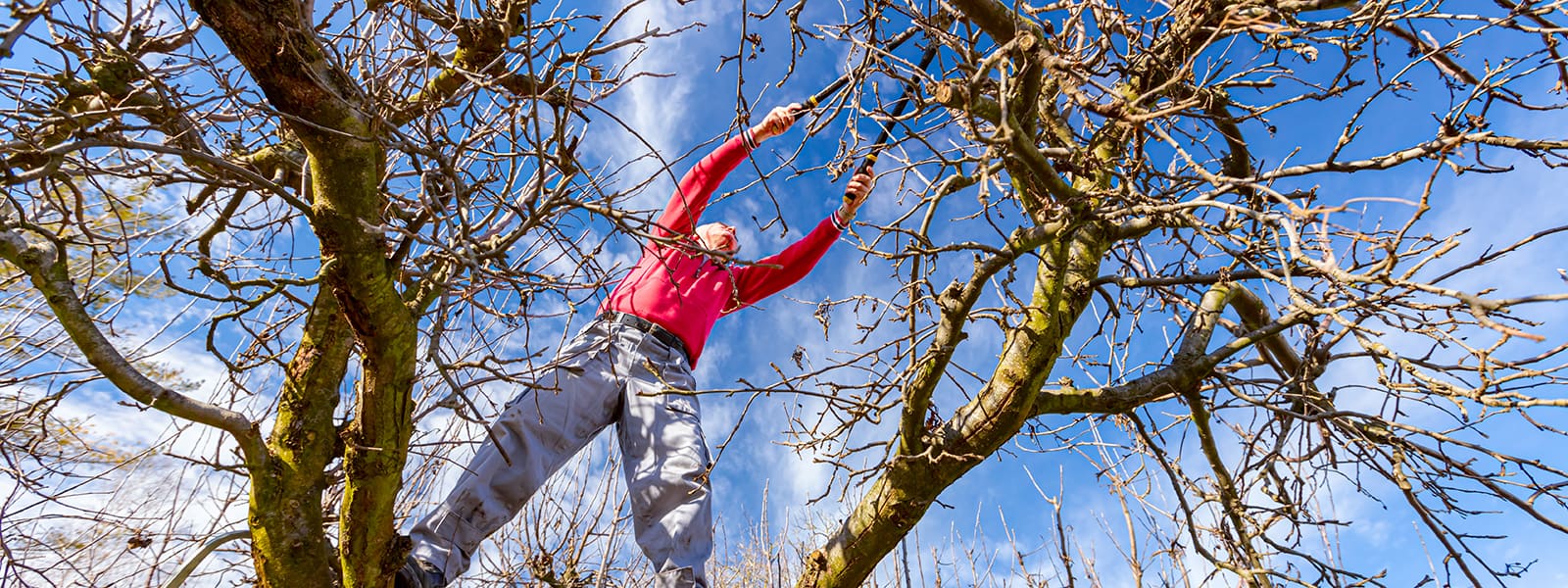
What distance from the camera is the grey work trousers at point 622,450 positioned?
2508 millimetres

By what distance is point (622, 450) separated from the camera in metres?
2.88

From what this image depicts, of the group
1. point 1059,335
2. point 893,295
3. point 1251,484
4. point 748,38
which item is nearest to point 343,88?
point 748,38

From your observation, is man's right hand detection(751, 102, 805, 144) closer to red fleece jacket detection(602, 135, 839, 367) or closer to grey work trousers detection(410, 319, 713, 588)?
red fleece jacket detection(602, 135, 839, 367)

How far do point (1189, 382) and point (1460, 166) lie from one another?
1.11 meters

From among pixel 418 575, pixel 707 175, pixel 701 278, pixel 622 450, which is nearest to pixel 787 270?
pixel 701 278

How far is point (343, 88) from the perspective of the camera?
188 cm

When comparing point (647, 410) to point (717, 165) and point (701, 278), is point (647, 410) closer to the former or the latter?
point (701, 278)

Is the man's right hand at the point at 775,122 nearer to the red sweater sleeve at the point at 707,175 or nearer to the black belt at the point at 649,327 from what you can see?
the red sweater sleeve at the point at 707,175

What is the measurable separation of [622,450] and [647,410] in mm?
190

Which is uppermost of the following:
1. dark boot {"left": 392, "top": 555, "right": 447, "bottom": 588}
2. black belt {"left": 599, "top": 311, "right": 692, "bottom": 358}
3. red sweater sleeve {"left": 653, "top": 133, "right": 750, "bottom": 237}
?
red sweater sleeve {"left": 653, "top": 133, "right": 750, "bottom": 237}

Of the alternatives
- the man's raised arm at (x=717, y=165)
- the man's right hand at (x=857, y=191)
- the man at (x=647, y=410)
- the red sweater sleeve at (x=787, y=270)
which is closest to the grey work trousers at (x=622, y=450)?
the man at (x=647, y=410)

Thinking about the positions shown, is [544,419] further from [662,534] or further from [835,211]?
[835,211]

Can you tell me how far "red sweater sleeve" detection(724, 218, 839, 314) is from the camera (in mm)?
3266

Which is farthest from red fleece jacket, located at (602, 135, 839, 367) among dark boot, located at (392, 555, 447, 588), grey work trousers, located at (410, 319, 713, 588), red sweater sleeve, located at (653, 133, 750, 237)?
dark boot, located at (392, 555, 447, 588)
